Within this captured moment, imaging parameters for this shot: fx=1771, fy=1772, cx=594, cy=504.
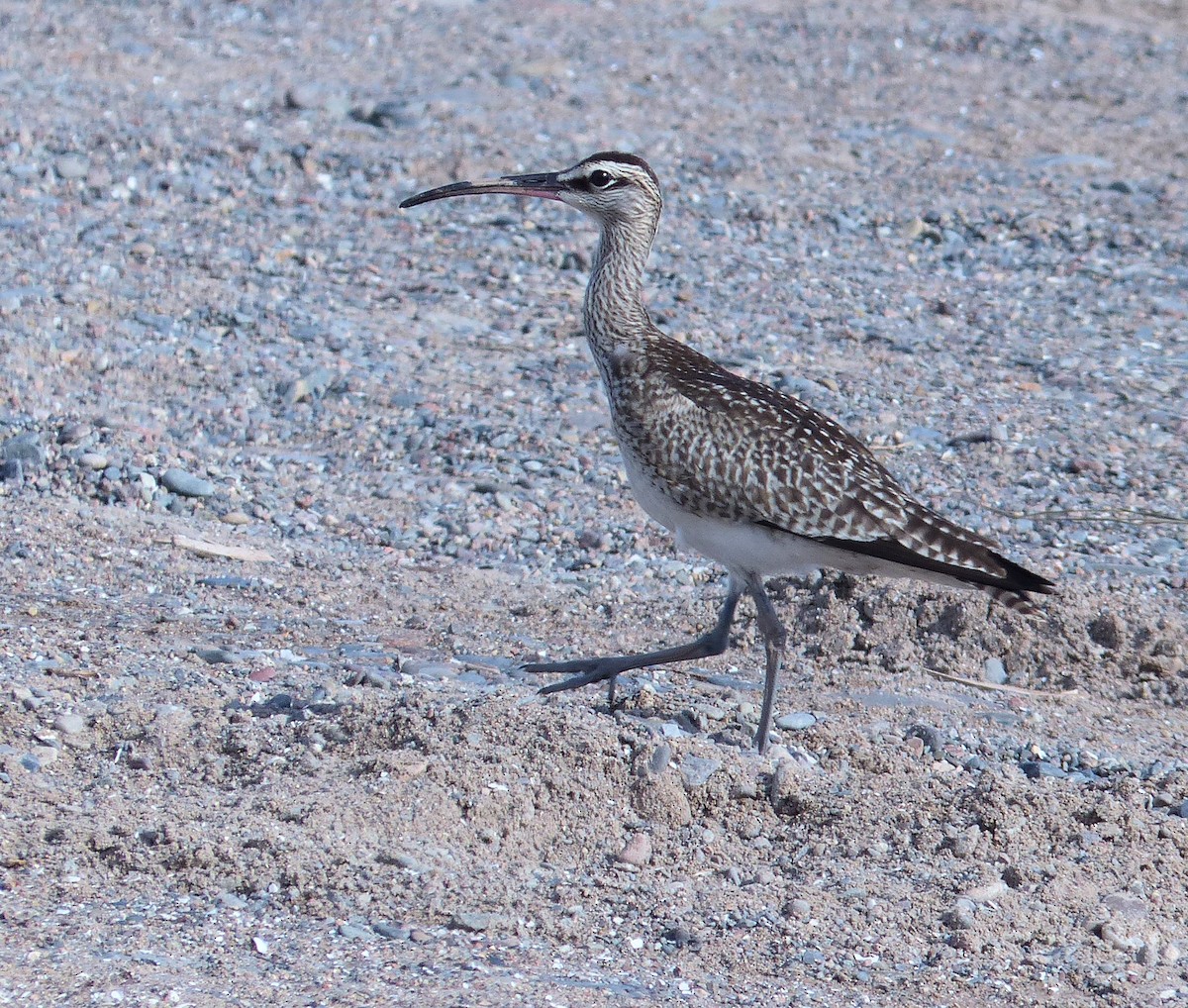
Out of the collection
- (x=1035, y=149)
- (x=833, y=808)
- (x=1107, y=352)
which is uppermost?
(x=1035, y=149)

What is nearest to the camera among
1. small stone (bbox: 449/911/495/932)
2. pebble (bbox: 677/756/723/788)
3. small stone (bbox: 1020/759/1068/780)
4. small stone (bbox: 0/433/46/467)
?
small stone (bbox: 449/911/495/932)

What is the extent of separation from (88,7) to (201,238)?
613cm

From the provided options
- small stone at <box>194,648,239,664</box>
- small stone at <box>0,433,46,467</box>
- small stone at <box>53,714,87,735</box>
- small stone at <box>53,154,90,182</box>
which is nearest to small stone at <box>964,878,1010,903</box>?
small stone at <box>194,648,239,664</box>

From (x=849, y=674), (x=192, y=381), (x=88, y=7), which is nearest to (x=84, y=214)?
(x=192, y=381)

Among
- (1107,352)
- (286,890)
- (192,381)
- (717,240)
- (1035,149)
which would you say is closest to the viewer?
(286,890)

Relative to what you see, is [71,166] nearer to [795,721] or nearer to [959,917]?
[795,721]

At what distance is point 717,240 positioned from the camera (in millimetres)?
12641

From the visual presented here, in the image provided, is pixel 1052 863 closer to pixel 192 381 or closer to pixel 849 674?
pixel 849 674

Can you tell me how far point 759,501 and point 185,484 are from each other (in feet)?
10.6

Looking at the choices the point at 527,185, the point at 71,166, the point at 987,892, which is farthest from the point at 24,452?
the point at 987,892

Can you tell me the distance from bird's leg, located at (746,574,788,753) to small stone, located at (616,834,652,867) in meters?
0.68

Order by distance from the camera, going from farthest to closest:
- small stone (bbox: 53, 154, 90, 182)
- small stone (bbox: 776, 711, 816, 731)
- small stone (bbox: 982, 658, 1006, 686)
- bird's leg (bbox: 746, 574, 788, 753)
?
small stone (bbox: 53, 154, 90, 182), small stone (bbox: 982, 658, 1006, 686), small stone (bbox: 776, 711, 816, 731), bird's leg (bbox: 746, 574, 788, 753)

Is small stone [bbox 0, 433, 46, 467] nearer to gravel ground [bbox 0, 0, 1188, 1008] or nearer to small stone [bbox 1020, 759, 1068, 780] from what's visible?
gravel ground [bbox 0, 0, 1188, 1008]

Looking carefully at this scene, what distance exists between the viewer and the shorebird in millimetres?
6340
